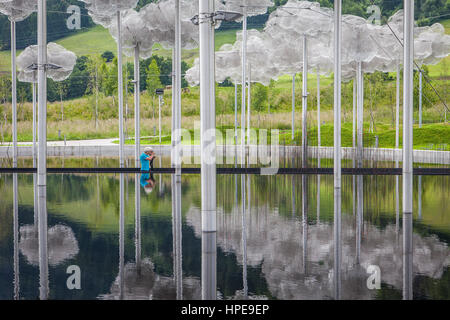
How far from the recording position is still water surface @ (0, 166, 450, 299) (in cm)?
580

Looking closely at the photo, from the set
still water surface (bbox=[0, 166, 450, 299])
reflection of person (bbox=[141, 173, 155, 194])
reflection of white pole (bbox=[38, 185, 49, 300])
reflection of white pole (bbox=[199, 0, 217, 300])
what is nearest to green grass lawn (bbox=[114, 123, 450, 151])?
reflection of person (bbox=[141, 173, 155, 194])

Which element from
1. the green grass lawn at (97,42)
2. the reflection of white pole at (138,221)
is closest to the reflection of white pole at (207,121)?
the reflection of white pole at (138,221)

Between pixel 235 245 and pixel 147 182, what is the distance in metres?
9.74

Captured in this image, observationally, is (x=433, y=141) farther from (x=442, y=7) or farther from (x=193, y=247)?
(x=442, y=7)

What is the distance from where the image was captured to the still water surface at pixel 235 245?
5801 millimetres

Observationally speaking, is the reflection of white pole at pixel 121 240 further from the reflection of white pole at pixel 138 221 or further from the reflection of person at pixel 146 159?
the reflection of person at pixel 146 159

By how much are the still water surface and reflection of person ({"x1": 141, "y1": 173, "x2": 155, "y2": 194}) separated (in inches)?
38.3

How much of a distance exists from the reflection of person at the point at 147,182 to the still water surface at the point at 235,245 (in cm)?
97

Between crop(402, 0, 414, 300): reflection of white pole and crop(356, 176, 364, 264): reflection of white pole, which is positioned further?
crop(402, 0, 414, 300): reflection of white pole

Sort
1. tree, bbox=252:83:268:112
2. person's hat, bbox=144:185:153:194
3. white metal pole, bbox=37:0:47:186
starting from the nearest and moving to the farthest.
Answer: person's hat, bbox=144:185:153:194, white metal pole, bbox=37:0:47:186, tree, bbox=252:83:268:112

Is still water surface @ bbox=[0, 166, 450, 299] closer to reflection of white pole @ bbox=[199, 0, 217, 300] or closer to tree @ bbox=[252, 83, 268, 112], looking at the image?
reflection of white pole @ bbox=[199, 0, 217, 300]

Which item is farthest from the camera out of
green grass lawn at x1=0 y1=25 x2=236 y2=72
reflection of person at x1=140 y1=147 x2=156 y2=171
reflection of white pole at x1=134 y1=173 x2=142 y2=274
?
green grass lawn at x1=0 y1=25 x2=236 y2=72

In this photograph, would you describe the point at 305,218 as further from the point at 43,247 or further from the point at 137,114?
the point at 137,114

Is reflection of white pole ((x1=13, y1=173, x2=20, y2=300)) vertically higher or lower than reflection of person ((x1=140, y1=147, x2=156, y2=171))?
lower
